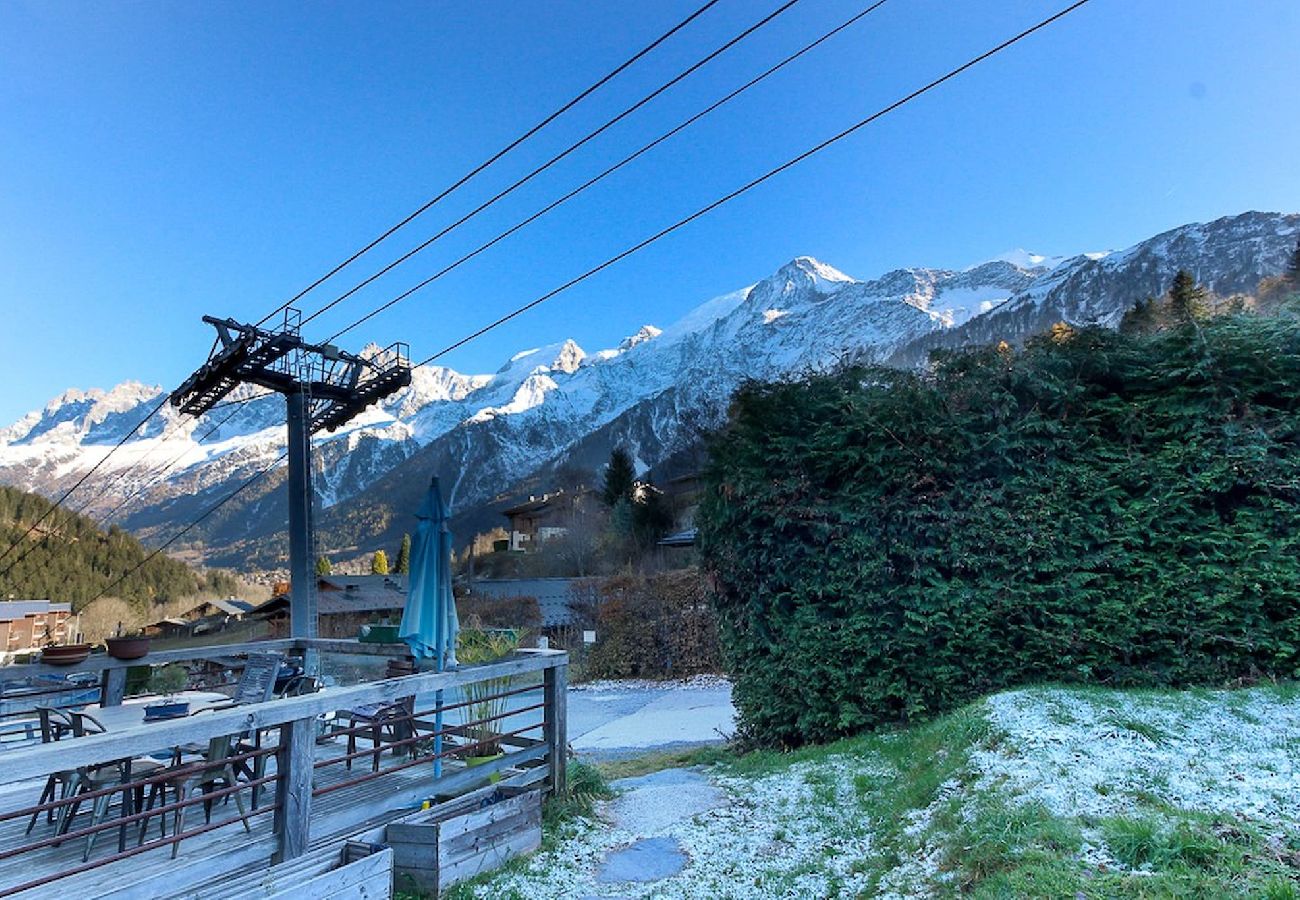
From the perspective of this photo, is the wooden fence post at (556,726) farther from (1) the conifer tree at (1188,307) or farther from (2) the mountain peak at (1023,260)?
(2) the mountain peak at (1023,260)

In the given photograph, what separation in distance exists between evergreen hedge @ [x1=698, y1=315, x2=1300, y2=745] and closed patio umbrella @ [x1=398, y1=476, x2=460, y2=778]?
3414 mm

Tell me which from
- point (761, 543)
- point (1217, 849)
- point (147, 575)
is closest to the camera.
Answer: point (1217, 849)

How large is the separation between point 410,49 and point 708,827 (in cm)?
1263

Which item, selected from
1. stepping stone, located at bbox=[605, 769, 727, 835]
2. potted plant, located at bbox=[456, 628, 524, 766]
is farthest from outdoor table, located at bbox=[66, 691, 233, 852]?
stepping stone, located at bbox=[605, 769, 727, 835]

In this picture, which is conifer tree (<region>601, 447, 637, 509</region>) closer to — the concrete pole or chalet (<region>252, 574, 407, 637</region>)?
chalet (<region>252, 574, 407, 637</region>)

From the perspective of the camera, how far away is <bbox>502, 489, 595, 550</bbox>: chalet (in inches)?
1828

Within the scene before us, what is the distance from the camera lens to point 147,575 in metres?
66.9

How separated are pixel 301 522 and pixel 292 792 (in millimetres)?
15387

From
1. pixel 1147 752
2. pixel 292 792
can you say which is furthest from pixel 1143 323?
pixel 292 792

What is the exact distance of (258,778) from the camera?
4594mm

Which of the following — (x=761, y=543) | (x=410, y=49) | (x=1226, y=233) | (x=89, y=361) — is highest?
(x=1226, y=233)

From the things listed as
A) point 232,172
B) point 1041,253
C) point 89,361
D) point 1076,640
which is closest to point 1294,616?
point 1076,640

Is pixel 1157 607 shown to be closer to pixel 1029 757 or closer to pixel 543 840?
pixel 1029 757

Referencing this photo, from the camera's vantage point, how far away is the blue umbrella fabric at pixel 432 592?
532cm
